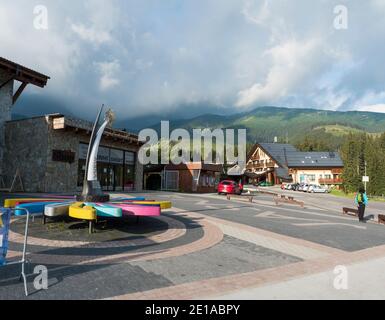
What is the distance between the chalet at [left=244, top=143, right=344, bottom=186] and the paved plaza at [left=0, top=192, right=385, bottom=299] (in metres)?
65.5

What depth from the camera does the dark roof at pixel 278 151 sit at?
79312mm

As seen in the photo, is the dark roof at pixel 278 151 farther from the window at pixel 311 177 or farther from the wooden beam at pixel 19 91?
the wooden beam at pixel 19 91

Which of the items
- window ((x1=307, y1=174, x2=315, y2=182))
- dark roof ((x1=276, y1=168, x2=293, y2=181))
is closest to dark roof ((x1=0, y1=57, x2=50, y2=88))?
dark roof ((x1=276, y1=168, x2=293, y2=181))

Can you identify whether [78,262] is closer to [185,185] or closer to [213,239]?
[213,239]

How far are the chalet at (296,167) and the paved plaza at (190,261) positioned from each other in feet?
215

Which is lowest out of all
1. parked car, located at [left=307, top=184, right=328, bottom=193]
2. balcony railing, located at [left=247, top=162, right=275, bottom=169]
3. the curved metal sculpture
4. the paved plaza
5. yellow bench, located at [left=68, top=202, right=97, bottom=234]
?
parked car, located at [left=307, top=184, right=328, bottom=193]

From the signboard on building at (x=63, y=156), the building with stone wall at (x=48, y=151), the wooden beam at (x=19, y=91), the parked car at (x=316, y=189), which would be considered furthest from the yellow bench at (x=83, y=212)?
the parked car at (x=316, y=189)

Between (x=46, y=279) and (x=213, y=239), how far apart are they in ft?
14.7

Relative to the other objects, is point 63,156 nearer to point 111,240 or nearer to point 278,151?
point 111,240

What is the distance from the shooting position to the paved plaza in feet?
14.8

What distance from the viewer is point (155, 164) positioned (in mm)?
38219

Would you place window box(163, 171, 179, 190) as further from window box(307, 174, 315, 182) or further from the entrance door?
window box(307, 174, 315, 182)

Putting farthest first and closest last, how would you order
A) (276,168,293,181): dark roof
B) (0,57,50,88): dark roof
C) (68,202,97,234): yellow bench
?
(276,168,293,181): dark roof
(0,57,50,88): dark roof
(68,202,97,234): yellow bench
